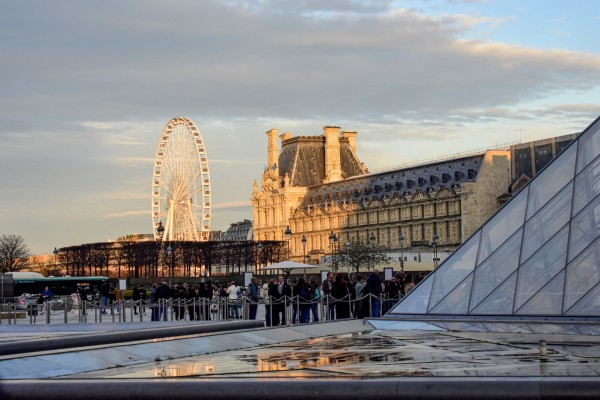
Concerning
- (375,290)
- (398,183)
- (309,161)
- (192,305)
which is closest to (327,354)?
(375,290)

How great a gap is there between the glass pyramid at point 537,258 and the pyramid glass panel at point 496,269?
15mm

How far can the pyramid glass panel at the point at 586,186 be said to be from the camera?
629 inches

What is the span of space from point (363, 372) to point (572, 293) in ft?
20.1

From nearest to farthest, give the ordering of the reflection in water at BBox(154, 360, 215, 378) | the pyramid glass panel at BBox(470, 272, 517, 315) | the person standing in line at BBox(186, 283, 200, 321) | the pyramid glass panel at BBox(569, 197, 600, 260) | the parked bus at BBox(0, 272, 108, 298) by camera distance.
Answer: the reflection in water at BBox(154, 360, 215, 378)
the pyramid glass panel at BBox(569, 197, 600, 260)
the pyramid glass panel at BBox(470, 272, 517, 315)
the person standing in line at BBox(186, 283, 200, 321)
the parked bus at BBox(0, 272, 108, 298)

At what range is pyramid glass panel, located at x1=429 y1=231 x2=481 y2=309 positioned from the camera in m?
17.1

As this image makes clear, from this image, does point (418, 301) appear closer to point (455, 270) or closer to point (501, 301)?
point (455, 270)

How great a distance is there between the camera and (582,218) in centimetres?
1577

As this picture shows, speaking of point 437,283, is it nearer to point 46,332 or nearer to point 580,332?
point 580,332

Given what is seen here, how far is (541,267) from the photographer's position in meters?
15.8

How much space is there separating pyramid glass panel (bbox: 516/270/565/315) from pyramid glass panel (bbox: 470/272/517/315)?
262mm

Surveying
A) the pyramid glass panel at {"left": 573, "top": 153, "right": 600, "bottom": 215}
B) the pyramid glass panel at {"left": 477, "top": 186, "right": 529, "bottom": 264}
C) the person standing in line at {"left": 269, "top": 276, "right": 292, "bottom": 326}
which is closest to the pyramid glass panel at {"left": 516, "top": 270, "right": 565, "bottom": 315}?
the pyramid glass panel at {"left": 573, "top": 153, "right": 600, "bottom": 215}

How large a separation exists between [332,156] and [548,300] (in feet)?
386

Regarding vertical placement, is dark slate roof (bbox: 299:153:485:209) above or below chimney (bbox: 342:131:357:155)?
below

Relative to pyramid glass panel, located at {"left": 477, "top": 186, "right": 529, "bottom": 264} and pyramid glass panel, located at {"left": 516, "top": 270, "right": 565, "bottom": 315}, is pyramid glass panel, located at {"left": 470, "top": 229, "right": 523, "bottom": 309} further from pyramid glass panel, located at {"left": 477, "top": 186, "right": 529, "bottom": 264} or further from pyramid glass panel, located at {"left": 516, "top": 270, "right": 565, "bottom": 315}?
pyramid glass panel, located at {"left": 516, "top": 270, "right": 565, "bottom": 315}
